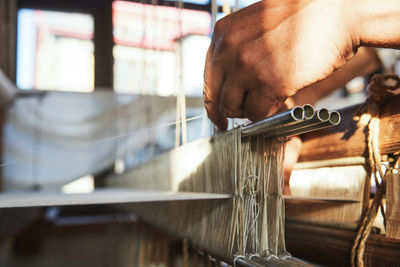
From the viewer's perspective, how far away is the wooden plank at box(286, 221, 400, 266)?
23.6 inches

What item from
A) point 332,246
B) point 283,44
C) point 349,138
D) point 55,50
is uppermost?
point 55,50

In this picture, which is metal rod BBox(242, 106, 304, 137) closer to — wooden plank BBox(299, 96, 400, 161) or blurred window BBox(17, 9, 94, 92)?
wooden plank BBox(299, 96, 400, 161)

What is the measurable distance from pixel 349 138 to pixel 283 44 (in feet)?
1.03

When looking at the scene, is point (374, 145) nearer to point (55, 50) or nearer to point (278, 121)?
point (278, 121)

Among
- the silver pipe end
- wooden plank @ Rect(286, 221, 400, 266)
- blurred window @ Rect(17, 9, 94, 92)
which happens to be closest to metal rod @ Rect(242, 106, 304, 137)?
the silver pipe end

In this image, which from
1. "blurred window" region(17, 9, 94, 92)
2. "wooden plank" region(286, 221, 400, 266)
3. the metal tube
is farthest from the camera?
"blurred window" region(17, 9, 94, 92)

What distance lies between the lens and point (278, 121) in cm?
50

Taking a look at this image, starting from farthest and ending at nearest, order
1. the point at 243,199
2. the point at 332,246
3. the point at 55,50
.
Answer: the point at 55,50
the point at 332,246
the point at 243,199

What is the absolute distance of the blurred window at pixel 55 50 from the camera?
12.2 feet

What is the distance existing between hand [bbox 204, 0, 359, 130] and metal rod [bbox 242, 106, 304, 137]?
0.05 metres

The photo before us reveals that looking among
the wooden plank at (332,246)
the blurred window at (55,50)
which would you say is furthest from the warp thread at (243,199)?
the blurred window at (55,50)

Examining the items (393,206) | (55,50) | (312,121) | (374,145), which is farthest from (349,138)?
(55,50)

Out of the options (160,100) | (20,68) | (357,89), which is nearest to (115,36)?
(20,68)

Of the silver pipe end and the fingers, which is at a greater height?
the fingers
